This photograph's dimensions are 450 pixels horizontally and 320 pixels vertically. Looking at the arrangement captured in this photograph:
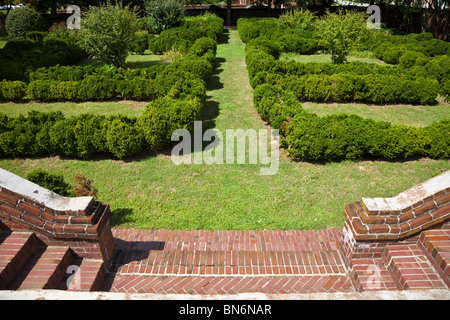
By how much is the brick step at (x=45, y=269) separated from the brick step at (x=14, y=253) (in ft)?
0.20

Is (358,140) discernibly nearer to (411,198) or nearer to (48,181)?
(411,198)

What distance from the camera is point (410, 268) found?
11.1 feet

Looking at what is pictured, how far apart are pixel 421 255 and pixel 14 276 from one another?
4723mm

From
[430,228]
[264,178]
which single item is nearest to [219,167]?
[264,178]

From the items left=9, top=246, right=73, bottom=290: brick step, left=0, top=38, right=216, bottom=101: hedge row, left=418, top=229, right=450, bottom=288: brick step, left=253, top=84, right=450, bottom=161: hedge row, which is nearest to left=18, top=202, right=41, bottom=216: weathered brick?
left=9, top=246, right=73, bottom=290: brick step

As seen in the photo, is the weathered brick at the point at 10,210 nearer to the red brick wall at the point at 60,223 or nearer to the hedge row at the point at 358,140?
the red brick wall at the point at 60,223

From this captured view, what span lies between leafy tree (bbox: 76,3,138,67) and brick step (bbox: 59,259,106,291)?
11.0m

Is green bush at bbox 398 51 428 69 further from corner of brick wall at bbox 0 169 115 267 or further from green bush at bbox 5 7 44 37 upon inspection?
green bush at bbox 5 7 44 37

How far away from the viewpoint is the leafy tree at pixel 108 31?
12.0m

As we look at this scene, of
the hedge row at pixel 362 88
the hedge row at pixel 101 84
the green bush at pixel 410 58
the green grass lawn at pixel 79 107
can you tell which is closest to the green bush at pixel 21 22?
the hedge row at pixel 101 84

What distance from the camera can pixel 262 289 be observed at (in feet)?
11.7

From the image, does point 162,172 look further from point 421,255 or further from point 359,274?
point 421,255

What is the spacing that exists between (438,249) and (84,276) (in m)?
4.14

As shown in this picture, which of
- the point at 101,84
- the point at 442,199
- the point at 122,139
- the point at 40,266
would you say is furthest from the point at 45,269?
the point at 101,84
